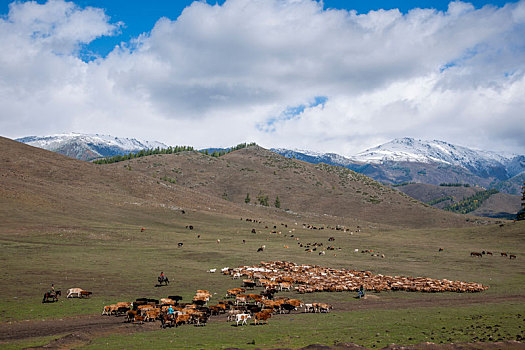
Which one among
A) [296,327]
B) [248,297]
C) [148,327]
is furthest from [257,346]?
[248,297]

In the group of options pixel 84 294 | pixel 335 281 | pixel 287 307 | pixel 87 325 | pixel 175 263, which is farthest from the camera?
pixel 175 263

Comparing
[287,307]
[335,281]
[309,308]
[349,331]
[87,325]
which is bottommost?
[87,325]

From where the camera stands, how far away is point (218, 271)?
48344 millimetres

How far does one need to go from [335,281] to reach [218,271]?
589 inches

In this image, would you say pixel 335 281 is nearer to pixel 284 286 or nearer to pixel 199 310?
pixel 284 286

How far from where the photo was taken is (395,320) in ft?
86.4

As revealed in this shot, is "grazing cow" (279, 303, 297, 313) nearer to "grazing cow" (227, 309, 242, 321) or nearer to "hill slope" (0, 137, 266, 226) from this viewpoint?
"grazing cow" (227, 309, 242, 321)

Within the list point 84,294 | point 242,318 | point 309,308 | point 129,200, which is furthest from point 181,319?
point 129,200

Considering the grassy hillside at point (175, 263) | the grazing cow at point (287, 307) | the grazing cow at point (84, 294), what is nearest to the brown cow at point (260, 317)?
the grassy hillside at point (175, 263)

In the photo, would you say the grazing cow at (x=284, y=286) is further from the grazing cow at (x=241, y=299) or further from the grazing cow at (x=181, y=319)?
the grazing cow at (x=181, y=319)

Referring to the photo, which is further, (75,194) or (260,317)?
(75,194)

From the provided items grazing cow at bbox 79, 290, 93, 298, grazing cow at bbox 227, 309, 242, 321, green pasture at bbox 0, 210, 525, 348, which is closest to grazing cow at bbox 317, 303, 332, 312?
green pasture at bbox 0, 210, 525, 348

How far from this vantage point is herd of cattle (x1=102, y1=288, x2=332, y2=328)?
2694cm

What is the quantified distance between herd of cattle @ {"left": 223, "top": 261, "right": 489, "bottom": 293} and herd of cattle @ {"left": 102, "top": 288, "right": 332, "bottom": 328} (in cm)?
701
